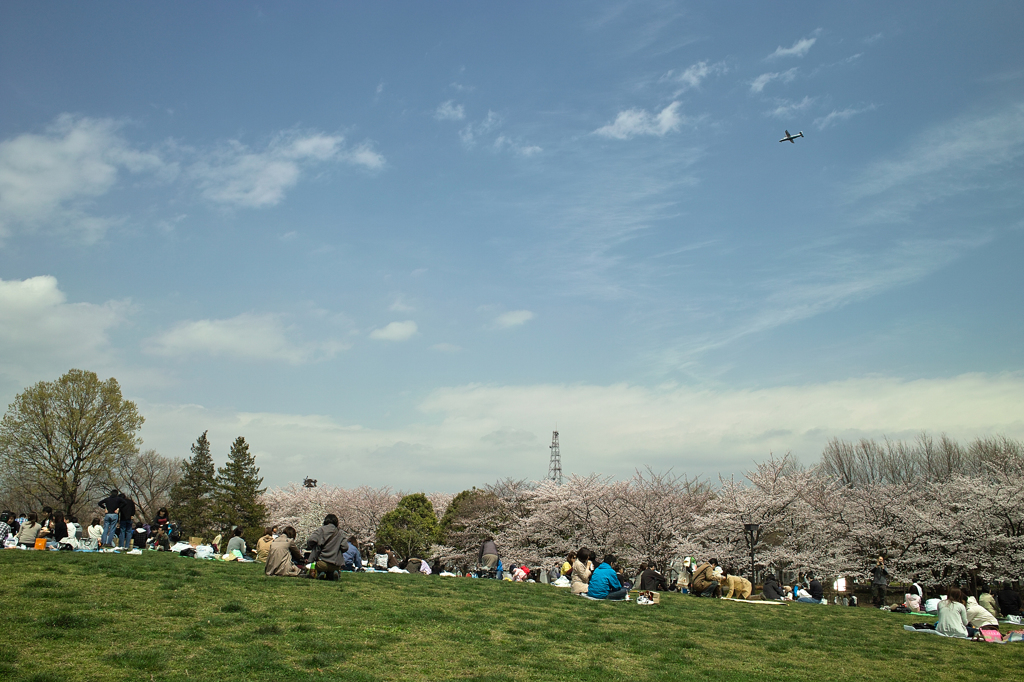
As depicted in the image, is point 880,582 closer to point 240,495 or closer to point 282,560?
point 282,560

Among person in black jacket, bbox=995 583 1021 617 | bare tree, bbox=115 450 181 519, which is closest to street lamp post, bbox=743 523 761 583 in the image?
person in black jacket, bbox=995 583 1021 617

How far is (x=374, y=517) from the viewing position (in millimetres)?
67125

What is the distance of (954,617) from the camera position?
16.2 metres

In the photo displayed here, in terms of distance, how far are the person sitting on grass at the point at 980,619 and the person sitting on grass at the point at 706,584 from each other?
8.17m

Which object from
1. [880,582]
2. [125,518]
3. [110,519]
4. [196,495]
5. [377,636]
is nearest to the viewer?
[377,636]

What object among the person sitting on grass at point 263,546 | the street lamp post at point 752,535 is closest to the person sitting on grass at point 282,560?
the person sitting on grass at point 263,546

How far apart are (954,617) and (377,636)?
14631mm

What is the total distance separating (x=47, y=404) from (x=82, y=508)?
1437cm

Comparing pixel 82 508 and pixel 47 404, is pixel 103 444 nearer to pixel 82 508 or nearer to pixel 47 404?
pixel 47 404

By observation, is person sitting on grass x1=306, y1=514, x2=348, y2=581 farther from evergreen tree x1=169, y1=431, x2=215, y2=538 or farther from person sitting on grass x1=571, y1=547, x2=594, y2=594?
evergreen tree x1=169, y1=431, x2=215, y2=538

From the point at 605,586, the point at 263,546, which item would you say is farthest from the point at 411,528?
the point at 605,586

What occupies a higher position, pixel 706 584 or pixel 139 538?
pixel 139 538

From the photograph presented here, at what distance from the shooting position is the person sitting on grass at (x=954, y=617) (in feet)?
53.0

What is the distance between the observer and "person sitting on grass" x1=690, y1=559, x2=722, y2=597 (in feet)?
76.5
